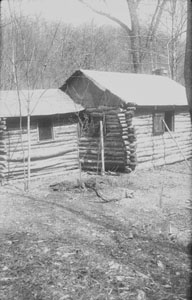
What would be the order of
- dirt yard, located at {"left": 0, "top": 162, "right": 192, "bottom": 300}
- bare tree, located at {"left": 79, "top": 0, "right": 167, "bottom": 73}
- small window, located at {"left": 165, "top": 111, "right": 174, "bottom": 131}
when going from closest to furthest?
dirt yard, located at {"left": 0, "top": 162, "right": 192, "bottom": 300}
small window, located at {"left": 165, "top": 111, "right": 174, "bottom": 131}
bare tree, located at {"left": 79, "top": 0, "right": 167, "bottom": 73}

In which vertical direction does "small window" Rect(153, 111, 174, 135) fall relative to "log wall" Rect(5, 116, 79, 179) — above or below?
above

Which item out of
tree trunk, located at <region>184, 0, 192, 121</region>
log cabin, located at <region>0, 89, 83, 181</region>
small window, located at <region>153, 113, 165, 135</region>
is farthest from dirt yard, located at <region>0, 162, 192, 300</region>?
small window, located at <region>153, 113, 165, 135</region>

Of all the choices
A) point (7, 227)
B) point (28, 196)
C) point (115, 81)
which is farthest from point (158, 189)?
point (115, 81)

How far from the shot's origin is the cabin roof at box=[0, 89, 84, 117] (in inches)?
540

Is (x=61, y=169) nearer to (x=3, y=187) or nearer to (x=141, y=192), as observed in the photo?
(x=3, y=187)

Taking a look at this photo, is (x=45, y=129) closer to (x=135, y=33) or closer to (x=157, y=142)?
(x=157, y=142)

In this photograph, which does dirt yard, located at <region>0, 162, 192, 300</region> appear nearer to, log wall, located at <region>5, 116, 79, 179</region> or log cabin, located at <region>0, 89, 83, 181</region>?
log wall, located at <region>5, 116, 79, 179</region>

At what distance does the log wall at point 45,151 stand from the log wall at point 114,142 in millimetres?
748

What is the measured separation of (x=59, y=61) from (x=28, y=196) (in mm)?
21016

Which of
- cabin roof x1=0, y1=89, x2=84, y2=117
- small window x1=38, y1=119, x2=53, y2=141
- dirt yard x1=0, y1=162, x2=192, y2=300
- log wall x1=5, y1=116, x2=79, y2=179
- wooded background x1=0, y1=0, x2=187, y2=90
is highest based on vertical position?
wooded background x1=0, y1=0, x2=187, y2=90

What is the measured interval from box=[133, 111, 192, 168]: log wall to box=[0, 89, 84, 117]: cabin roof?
3.01 metres

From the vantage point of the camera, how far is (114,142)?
15.3 m

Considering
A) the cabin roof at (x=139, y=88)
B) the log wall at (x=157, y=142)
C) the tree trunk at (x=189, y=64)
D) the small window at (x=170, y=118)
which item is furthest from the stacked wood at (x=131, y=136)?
the tree trunk at (x=189, y=64)

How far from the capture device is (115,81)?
16922 mm
